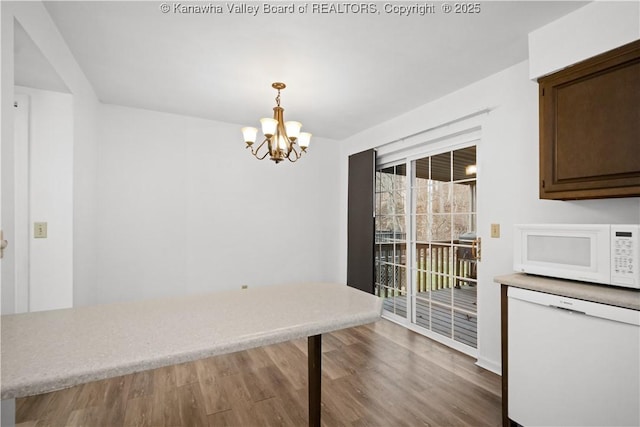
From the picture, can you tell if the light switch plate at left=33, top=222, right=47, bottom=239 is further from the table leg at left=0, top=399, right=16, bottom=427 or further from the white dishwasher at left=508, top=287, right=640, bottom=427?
the white dishwasher at left=508, top=287, right=640, bottom=427

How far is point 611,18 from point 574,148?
0.69 meters

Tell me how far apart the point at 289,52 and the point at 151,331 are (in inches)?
77.3

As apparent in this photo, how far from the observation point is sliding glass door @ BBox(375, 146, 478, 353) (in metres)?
2.81

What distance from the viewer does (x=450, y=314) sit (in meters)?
2.95

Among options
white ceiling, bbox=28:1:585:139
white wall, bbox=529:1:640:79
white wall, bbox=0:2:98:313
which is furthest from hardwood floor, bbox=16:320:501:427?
white ceiling, bbox=28:1:585:139

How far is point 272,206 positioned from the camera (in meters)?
3.92

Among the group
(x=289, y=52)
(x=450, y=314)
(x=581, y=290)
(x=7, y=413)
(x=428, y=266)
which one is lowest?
(x=450, y=314)

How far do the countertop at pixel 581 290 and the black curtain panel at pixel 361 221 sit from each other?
206 cm

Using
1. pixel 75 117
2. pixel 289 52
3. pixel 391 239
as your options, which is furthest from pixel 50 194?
pixel 391 239

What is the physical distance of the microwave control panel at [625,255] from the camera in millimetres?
1394

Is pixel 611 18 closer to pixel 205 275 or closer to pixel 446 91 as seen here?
pixel 446 91

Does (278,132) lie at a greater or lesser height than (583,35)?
lesser

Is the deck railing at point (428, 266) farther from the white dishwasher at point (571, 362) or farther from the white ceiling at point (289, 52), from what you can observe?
the white ceiling at point (289, 52)

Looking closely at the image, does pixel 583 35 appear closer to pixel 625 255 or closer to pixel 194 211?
pixel 625 255
